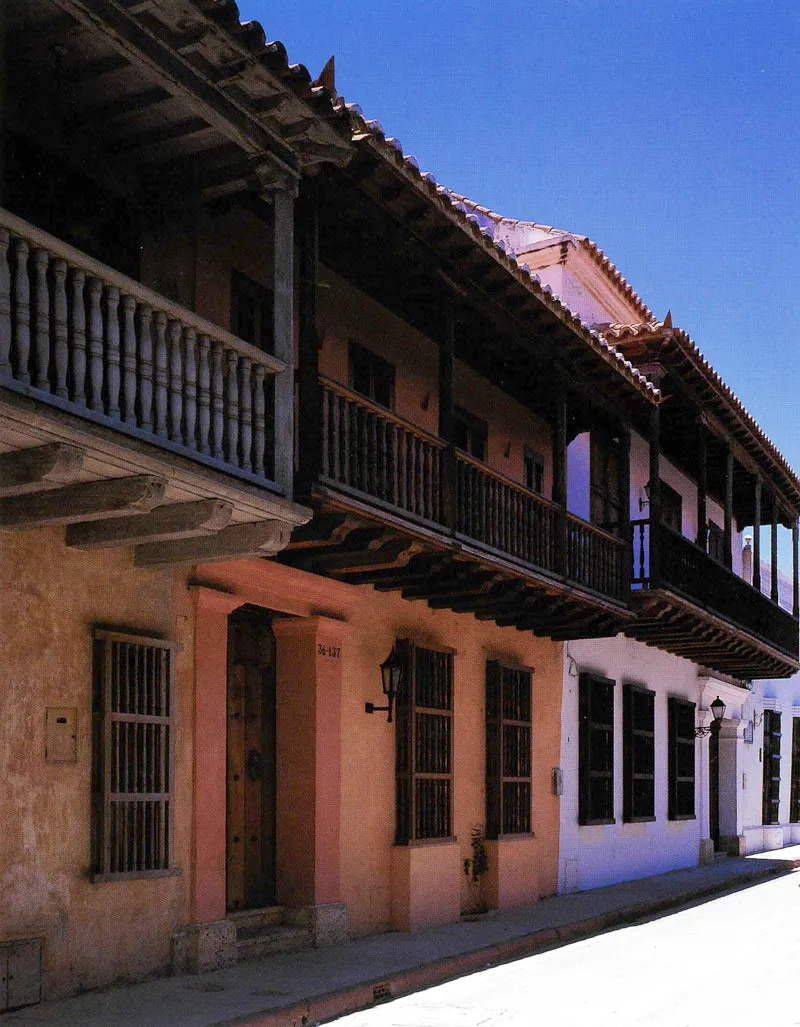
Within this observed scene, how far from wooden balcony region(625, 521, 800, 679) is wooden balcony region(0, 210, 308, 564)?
822 centimetres

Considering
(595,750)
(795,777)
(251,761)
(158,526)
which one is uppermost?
(158,526)

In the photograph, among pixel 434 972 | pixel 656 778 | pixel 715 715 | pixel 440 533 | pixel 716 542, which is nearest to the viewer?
pixel 434 972

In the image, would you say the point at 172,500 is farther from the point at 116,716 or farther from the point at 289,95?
the point at 289,95

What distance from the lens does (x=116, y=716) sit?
879cm

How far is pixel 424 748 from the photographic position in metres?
12.8

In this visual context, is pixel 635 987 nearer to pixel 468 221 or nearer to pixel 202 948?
pixel 202 948

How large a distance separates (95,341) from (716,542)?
709 inches

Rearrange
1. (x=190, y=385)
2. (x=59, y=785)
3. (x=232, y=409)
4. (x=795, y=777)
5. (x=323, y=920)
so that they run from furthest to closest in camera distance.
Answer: (x=795, y=777), (x=323, y=920), (x=59, y=785), (x=232, y=409), (x=190, y=385)

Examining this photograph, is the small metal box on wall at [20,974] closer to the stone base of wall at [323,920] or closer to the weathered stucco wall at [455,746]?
the stone base of wall at [323,920]

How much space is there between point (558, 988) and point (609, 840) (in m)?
8.44

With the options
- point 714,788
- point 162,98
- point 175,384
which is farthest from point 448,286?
point 714,788

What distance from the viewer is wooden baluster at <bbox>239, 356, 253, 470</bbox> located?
8.22m

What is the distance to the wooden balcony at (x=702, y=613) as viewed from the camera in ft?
52.8

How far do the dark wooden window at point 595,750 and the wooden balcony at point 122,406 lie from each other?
8.96m
